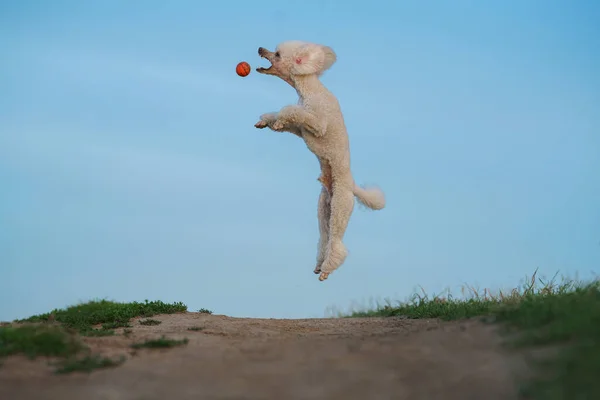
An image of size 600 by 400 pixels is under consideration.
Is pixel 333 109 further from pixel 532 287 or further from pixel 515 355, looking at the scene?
pixel 515 355

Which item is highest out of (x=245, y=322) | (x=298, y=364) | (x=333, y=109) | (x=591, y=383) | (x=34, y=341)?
(x=333, y=109)

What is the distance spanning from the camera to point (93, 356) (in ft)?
20.6

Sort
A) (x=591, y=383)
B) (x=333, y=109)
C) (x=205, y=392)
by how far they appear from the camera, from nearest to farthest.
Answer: (x=591, y=383), (x=205, y=392), (x=333, y=109)

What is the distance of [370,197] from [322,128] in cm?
139

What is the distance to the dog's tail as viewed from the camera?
33.4 ft

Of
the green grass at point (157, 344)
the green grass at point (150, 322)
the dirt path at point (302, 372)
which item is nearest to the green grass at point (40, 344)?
the dirt path at point (302, 372)

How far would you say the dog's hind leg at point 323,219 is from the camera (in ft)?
33.2

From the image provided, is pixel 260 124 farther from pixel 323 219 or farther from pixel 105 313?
pixel 105 313

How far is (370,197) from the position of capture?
10.2 metres

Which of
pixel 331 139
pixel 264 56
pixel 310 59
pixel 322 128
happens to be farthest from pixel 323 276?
pixel 264 56

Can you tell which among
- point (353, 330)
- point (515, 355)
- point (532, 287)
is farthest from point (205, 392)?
point (532, 287)

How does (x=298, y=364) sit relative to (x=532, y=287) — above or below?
below

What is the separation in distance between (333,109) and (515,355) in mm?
5185

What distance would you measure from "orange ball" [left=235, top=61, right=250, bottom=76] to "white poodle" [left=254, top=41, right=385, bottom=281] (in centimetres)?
24
